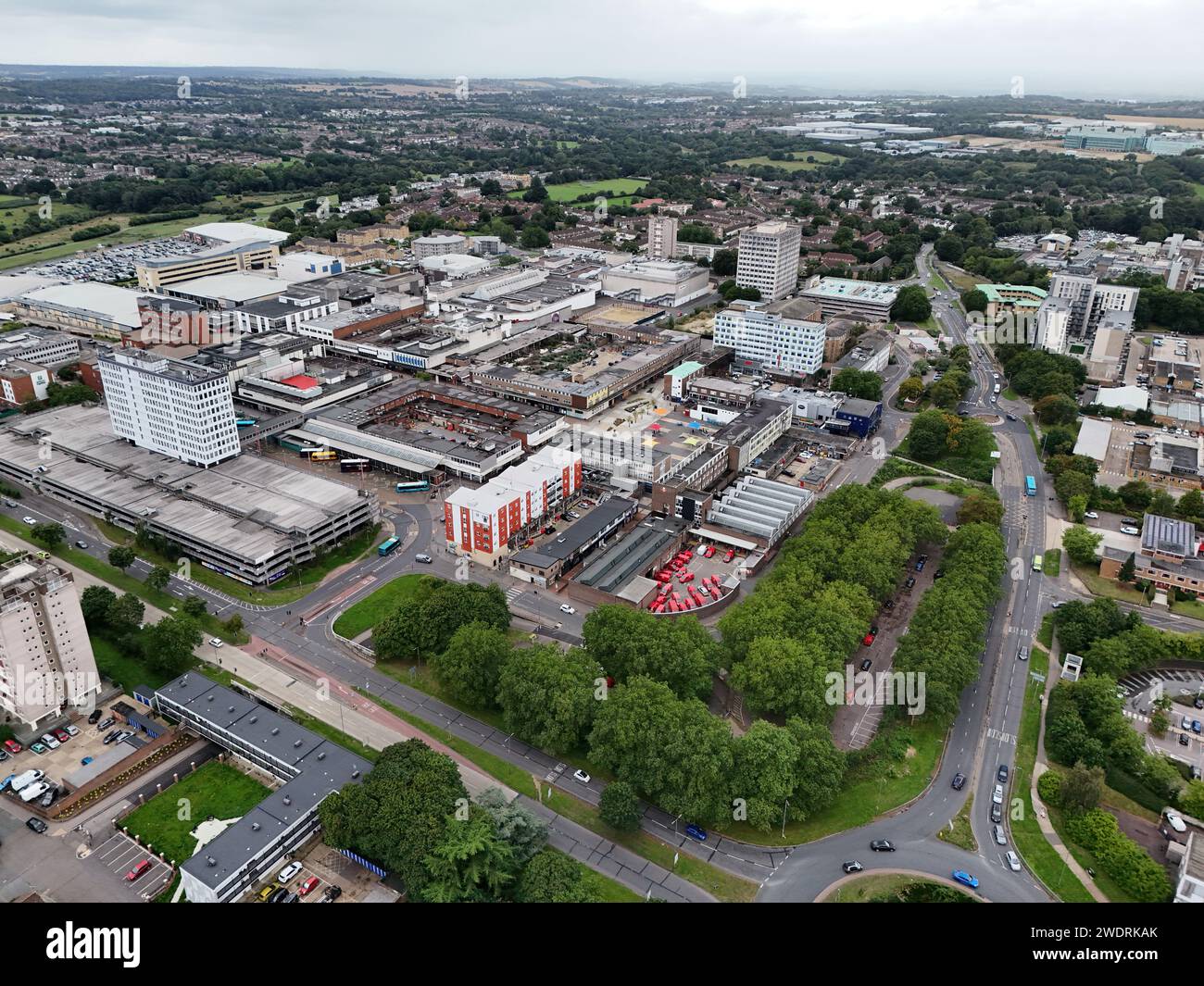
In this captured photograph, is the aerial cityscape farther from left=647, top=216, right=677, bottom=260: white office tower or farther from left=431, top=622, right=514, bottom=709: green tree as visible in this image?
left=647, top=216, right=677, bottom=260: white office tower

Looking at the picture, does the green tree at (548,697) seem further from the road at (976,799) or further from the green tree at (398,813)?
the road at (976,799)

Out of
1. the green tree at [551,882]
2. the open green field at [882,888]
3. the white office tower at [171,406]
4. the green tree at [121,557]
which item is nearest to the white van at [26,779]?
the green tree at [121,557]

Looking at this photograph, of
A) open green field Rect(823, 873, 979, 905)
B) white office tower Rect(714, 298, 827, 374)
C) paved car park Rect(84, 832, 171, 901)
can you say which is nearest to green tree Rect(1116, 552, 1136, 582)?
open green field Rect(823, 873, 979, 905)

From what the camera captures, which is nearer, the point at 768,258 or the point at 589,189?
the point at 768,258

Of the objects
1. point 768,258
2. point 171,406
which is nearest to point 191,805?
point 171,406

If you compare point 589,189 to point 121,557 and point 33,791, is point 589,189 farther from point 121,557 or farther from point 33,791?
point 33,791
